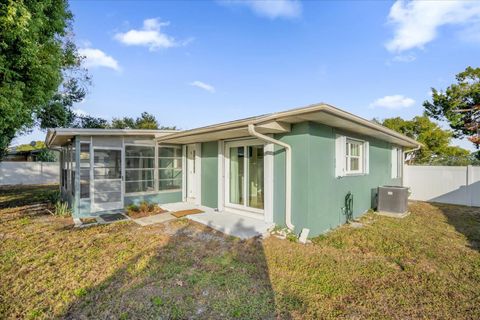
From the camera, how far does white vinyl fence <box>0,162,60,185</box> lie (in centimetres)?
1817

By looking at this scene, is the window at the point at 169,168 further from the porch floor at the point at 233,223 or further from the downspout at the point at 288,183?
the downspout at the point at 288,183

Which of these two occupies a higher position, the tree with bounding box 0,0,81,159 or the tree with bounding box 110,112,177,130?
the tree with bounding box 110,112,177,130

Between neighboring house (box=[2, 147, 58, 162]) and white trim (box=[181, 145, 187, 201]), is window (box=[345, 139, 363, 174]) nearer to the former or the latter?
white trim (box=[181, 145, 187, 201])

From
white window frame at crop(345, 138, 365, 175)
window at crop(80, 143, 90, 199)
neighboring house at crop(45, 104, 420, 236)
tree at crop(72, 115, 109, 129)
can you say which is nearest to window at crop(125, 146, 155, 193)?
neighboring house at crop(45, 104, 420, 236)

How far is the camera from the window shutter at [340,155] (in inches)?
245

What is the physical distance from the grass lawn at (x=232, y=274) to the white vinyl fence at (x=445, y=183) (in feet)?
16.9

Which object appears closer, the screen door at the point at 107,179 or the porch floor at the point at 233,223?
the porch floor at the point at 233,223

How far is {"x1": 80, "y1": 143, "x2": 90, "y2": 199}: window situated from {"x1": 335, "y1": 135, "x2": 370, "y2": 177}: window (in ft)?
24.1

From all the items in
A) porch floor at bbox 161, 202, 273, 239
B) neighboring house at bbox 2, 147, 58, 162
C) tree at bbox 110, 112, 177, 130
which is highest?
tree at bbox 110, 112, 177, 130

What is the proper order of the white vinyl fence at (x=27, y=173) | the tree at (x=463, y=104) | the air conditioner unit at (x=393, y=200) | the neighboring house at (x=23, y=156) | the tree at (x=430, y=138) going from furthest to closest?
the neighboring house at (x=23, y=156) < the white vinyl fence at (x=27, y=173) < the tree at (x=430, y=138) < the tree at (x=463, y=104) < the air conditioner unit at (x=393, y=200)

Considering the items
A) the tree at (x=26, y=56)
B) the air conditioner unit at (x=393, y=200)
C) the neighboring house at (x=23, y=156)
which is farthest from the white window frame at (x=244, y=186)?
the neighboring house at (x=23, y=156)

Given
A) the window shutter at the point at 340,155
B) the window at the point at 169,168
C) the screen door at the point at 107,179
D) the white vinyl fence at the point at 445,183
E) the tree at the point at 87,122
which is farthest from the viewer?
the tree at the point at 87,122

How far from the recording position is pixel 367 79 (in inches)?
398

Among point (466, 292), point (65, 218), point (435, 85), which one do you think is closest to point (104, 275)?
point (65, 218)
